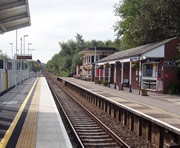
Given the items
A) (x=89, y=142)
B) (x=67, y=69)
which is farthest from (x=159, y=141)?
(x=67, y=69)

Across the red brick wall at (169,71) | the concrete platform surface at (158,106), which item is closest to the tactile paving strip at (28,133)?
the concrete platform surface at (158,106)

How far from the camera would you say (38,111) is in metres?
12.3

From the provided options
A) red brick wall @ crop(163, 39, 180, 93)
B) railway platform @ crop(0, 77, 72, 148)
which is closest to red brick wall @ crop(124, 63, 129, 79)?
red brick wall @ crop(163, 39, 180, 93)

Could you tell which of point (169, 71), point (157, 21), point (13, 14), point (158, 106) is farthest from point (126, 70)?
point (13, 14)

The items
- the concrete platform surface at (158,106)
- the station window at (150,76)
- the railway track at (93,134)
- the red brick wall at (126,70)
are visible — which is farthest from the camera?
the red brick wall at (126,70)

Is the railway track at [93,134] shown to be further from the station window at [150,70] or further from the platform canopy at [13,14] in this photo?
the station window at [150,70]

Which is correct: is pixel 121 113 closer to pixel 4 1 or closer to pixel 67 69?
pixel 4 1

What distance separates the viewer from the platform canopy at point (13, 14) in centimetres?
978

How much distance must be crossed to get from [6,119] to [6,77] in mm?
11389

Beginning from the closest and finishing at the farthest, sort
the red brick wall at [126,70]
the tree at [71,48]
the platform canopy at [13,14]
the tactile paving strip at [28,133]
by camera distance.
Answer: the tactile paving strip at [28,133]
the platform canopy at [13,14]
the red brick wall at [126,70]
the tree at [71,48]

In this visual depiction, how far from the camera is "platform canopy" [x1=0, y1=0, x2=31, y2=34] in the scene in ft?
32.1

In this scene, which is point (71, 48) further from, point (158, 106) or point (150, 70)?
point (158, 106)

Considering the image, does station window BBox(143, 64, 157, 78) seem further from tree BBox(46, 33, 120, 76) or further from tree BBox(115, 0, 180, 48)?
tree BBox(46, 33, 120, 76)

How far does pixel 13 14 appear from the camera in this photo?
11.2 m
